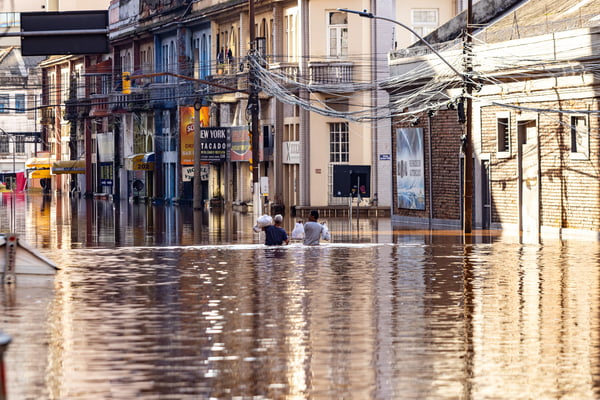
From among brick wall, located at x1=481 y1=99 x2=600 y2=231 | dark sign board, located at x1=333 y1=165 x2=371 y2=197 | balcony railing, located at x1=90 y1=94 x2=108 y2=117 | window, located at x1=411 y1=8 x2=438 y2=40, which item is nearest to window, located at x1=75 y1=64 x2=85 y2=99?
balcony railing, located at x1=90 y1=94 x2=108 y2=117

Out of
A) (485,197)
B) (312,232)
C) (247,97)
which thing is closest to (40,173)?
(247,97)

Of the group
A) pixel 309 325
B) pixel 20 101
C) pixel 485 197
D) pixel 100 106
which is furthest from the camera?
pixel 20 101

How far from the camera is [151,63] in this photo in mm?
102938

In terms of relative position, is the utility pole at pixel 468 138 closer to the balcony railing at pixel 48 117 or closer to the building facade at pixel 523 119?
the building facade at pixel 523 119

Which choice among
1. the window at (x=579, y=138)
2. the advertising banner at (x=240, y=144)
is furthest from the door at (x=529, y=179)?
the advertising banner at (x=240, y=144)

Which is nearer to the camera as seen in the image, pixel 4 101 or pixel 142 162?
pixel 142 162

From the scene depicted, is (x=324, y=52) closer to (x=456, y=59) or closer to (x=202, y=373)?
(x=456, y=59)

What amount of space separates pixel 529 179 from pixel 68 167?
80605 mm

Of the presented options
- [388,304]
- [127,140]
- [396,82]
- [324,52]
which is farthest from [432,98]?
[127,140]

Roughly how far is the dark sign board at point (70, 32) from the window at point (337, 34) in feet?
129

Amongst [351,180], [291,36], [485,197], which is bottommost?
[485,197]

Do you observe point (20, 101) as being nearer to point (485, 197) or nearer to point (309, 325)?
point (485, 197)

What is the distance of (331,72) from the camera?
7050cm

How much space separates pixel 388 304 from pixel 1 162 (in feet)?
464
